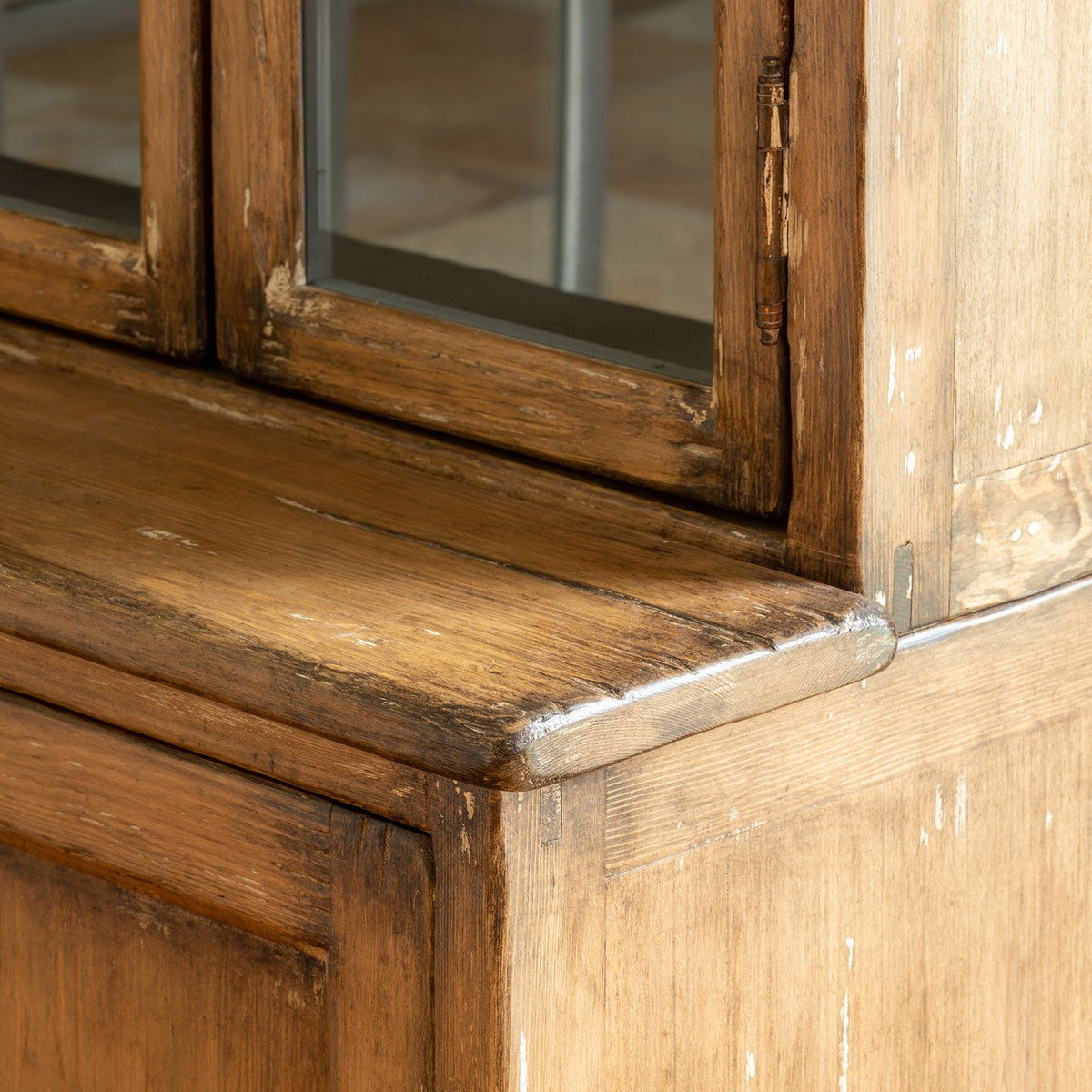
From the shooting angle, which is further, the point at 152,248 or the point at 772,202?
the point at 152,248

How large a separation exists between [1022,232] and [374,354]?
302 millimetres

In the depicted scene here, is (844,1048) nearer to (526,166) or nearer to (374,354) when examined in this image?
(374,354)

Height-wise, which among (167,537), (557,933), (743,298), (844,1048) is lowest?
(844,1048)

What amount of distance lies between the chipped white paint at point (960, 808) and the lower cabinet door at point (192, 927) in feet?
0.86

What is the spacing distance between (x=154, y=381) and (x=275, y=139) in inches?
5.9

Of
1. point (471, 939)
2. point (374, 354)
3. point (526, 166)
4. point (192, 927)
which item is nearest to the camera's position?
point (471, 939)

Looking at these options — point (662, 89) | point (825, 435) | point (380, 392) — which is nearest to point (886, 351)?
point (825, 435)

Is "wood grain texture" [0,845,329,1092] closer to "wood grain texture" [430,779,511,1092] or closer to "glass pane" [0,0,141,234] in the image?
"wood grain texture" [430,779,511,1092]

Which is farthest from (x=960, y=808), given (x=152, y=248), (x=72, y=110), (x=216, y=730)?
(x=72, y=110)

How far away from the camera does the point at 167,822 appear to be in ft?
2.52

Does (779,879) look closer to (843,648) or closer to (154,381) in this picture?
(843,648)

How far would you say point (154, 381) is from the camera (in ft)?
3.16

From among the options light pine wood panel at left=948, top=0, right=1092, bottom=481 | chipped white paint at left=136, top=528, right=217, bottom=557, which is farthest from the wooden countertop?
light pine wood panel at left=948, top=0, right=1092, bottom=481

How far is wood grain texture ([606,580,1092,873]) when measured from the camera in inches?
28.3
